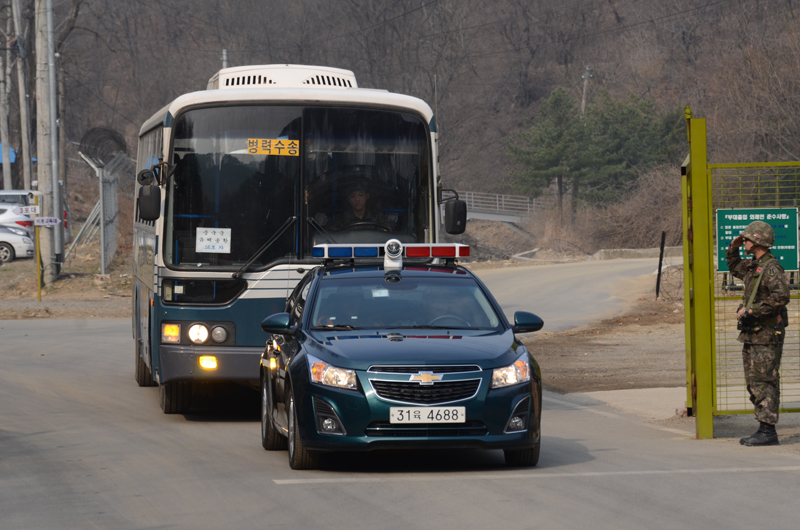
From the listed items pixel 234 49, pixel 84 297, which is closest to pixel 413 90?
pixel 234 49

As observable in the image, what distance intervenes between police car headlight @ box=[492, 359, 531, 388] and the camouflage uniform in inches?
85.8

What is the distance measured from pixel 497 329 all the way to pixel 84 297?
23846mm

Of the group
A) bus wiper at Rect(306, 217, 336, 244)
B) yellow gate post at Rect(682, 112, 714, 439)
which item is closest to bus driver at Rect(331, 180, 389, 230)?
bus wiper at Rect(306, 217, 336, 244)

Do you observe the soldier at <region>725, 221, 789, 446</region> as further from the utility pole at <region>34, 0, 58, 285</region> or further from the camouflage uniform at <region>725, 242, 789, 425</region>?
the utility pole at <region>34, 0, 58, 285</region>

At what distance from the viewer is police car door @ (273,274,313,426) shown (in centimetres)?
862

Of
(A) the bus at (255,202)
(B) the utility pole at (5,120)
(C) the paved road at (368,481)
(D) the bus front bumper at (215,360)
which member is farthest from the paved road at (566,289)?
(B) the utility pole at (5,120)

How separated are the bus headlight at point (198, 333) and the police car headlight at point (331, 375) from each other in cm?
317

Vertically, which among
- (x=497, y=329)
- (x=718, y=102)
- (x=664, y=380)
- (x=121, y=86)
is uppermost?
(x=121, y=86)

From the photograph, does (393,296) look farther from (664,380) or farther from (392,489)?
(664,380)

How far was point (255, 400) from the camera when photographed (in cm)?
1348

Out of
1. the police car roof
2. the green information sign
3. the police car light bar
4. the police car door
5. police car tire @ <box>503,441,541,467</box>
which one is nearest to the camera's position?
Result: police car tire @ <box>503,441,541,467</box>

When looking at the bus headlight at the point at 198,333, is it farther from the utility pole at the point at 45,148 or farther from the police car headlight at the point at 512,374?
the utility pole at the point at 45,148

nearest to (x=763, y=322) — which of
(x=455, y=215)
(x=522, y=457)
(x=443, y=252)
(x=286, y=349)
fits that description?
(x=522, y=457)

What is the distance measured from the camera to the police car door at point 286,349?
28.3 feet
